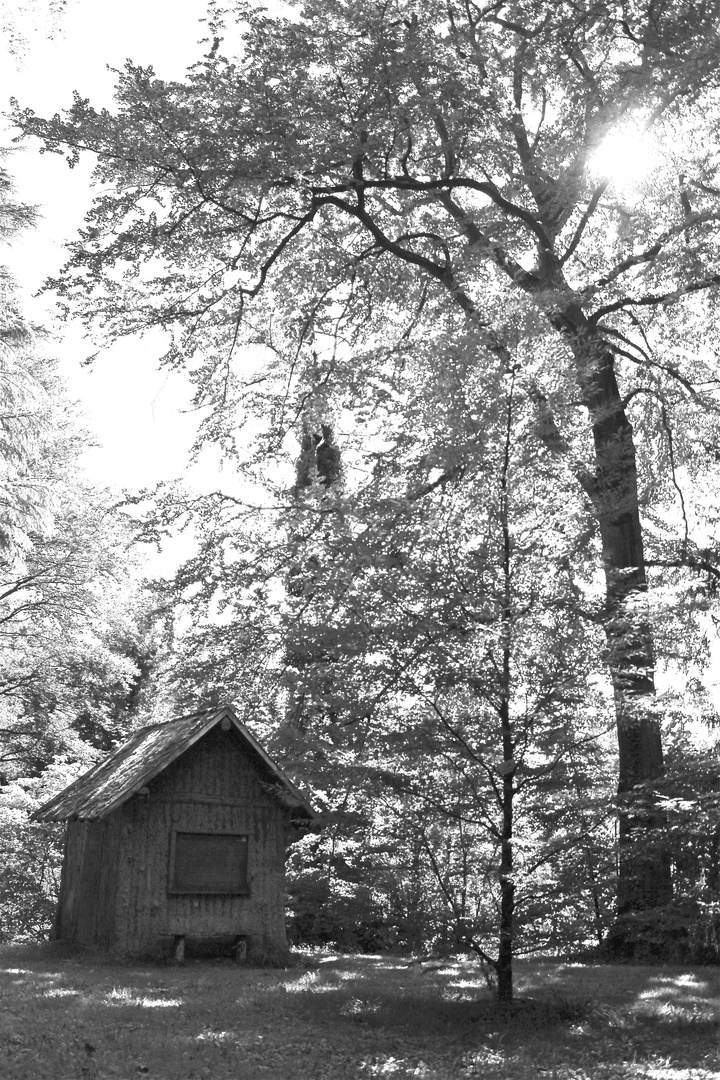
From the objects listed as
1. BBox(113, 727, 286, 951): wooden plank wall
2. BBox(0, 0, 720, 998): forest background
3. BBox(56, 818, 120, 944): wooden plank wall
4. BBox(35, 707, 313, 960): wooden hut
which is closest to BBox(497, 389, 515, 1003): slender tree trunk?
BBox(0, 0, 720, 998): forest background

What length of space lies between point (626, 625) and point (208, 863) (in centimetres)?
1053

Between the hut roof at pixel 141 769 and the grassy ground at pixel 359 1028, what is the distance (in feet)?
12.6

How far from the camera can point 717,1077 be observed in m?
8.01

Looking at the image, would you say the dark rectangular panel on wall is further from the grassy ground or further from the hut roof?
the grassy ground

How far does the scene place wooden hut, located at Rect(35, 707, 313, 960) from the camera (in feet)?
56.5

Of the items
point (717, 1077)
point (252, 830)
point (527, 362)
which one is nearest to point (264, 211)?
point (527, 362)

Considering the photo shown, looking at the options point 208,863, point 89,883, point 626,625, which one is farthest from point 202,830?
point 626,625

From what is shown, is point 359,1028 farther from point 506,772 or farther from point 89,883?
point 89,883

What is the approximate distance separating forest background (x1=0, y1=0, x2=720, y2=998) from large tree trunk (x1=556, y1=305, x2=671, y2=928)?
0.08 metres

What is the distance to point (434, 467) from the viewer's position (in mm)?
14836

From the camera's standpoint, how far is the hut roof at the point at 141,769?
17.0m

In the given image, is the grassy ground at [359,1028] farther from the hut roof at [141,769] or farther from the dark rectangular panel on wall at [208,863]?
the dark rectangular panel on wall at [208,863]

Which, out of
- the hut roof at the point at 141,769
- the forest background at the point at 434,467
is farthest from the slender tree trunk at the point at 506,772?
the hut roof at the point at 141,769

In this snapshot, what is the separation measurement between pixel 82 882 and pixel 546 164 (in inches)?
556
